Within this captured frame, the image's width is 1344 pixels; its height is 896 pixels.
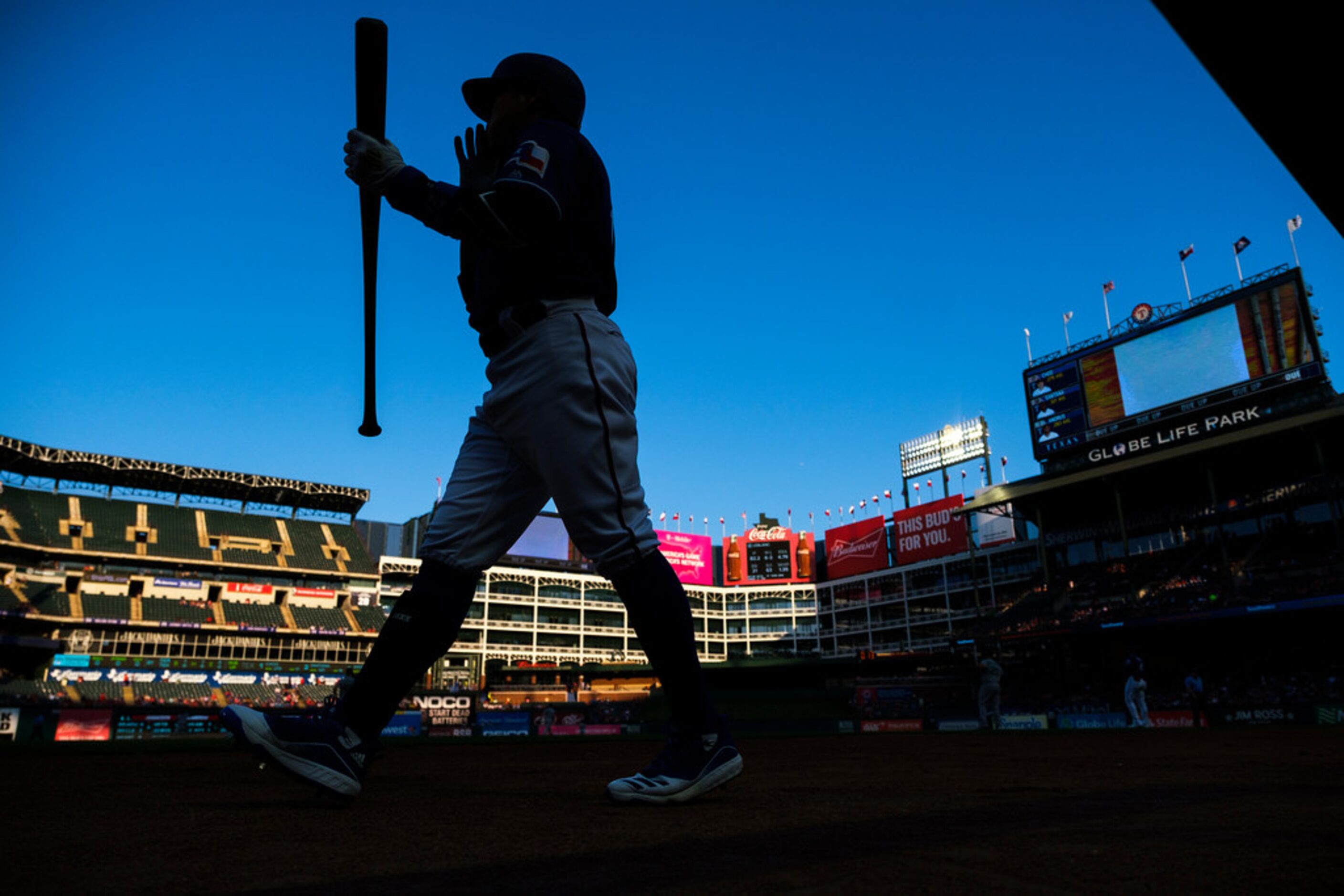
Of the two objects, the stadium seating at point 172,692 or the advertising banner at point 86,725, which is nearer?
the advertising banner at point 86,725

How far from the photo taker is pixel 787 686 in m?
42.3

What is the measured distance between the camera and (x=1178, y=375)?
3167 cm

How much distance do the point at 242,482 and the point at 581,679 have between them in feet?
71.6

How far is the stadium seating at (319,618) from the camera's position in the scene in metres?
41.2

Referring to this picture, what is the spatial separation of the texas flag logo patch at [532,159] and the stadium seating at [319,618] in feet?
142

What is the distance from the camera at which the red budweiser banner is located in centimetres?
5753

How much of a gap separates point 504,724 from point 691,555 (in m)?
39.7

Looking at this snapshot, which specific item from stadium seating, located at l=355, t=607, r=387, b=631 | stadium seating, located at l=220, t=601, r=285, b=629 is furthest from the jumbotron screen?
stadium seating, located at l=220, t=601, r=285, b=629

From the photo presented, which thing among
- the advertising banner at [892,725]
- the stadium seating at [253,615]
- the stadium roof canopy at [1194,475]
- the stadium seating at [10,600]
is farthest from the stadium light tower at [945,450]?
the stadium seating at [10,600]

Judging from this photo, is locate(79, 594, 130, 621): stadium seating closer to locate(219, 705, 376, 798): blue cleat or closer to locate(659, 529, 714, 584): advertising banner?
locate(659, 529, 714, 584): advertising banner

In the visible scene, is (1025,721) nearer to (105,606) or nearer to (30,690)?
(30,690)

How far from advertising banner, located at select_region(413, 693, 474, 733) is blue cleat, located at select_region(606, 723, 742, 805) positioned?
22712 millimetres

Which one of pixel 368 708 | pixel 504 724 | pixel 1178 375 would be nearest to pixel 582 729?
pixel 504 724

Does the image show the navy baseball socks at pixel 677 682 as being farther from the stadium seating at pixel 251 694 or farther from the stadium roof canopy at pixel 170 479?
the stadium roof canopy at pixel 170 479
